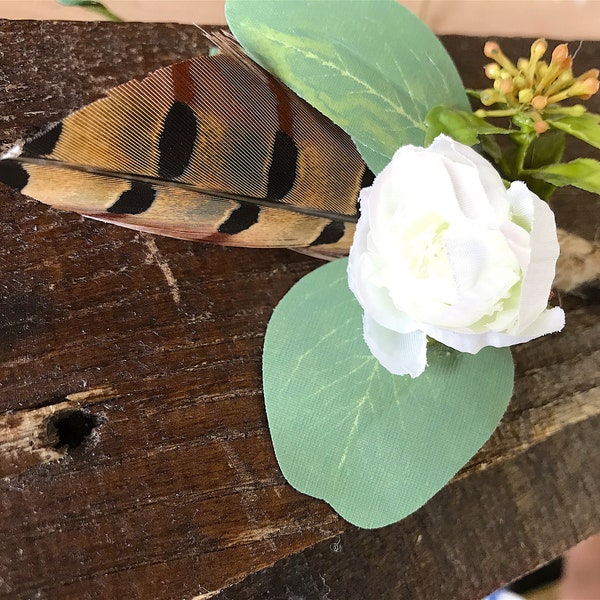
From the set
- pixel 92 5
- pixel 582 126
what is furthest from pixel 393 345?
pixel 92 5

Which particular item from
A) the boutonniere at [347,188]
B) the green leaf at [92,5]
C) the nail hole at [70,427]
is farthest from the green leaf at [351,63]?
the nail hole at [70,427]

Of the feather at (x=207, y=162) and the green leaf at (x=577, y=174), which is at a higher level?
the green leaf at (x=577, y=174)

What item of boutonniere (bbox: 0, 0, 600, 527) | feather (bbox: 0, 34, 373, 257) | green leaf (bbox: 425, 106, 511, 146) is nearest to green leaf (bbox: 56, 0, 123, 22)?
boutonniere (bbox: 0, 0, 600, 527)

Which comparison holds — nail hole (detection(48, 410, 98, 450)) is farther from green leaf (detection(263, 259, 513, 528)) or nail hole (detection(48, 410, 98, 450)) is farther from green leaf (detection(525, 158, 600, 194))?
green leaf (detection(525, 158, 600, 194))

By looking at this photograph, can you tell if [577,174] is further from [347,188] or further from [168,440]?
[168,440]

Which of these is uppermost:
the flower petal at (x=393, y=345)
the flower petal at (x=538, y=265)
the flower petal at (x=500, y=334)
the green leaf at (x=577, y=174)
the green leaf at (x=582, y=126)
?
the green leaf at (x=582, y=126)

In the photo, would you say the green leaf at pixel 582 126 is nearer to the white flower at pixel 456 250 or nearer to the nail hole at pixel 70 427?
the white flower at pixel 456 250

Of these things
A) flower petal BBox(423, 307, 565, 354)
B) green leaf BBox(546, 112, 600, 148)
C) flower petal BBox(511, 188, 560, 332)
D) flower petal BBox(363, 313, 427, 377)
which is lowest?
flower petal BBox(363, 313, 427, 377)
